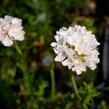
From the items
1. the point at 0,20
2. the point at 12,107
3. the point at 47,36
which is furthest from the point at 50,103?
the point at 0,20

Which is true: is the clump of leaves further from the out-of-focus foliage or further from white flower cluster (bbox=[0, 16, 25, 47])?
white flower cluster (bbox=[0, 16, 25, 47])

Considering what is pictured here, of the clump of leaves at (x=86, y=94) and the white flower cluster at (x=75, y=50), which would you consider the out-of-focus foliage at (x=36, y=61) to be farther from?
the white flower cluster at (x=75, y=50)

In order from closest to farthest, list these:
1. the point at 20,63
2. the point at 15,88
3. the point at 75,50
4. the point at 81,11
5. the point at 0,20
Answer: the point at 75,50, the point at 0,20, the point at 20,63, the point at 15,88, the point at 81,11

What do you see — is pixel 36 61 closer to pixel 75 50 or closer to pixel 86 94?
pixel 86 94

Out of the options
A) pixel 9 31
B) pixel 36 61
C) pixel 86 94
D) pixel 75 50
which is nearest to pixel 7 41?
pixel 9 31

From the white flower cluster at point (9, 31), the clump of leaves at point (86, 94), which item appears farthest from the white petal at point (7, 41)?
the clump of leaves at point (86, 94)

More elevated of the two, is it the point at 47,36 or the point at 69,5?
the point at 69,5

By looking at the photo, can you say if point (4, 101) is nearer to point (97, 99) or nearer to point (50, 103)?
point (50, 103)

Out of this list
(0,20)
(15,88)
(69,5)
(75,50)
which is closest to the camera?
(75,50)
